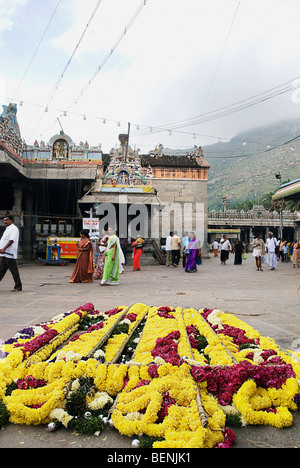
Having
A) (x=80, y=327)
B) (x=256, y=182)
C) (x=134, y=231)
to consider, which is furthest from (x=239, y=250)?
(x=256, y=182)

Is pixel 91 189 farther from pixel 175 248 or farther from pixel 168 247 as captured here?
pixel 175 248

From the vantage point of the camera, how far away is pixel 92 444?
5.97 feet

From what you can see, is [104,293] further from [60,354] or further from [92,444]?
[92,444]

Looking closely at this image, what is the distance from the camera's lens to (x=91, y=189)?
63.3 feet

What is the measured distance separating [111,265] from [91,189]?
11029mm

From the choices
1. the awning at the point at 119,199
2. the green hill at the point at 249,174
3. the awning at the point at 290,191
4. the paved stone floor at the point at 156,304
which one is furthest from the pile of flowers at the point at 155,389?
the green hill at the point at 249,174

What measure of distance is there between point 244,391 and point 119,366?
904 mm

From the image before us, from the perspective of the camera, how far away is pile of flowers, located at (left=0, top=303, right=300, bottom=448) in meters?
1.90

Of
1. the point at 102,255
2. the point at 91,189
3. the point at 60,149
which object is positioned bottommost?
the point at 102,255

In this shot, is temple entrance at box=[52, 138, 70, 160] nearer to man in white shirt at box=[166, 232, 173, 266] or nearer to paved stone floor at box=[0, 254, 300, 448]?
man in white shirt at box=[166, 232, 173, 266]

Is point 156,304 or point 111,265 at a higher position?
point 111,265

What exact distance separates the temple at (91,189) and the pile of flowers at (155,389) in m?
12.4

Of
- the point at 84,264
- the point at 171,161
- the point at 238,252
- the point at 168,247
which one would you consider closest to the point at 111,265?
the point at 84,264

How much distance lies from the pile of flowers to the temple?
12.4 metres
